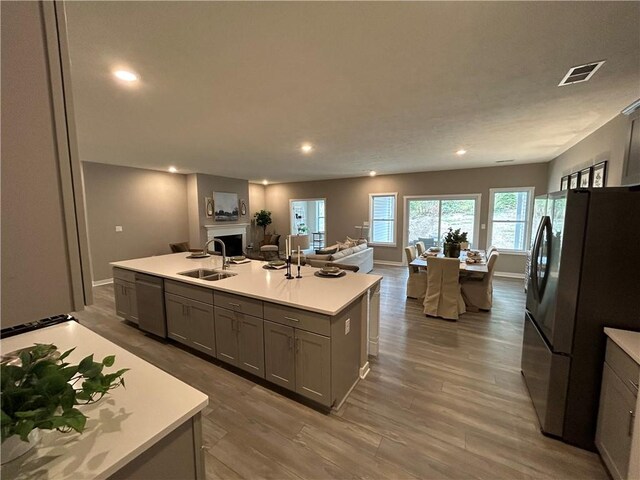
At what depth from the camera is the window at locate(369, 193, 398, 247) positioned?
802 cm

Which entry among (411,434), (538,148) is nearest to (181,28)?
(411,434)

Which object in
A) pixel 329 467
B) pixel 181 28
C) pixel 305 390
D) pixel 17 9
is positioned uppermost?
pixel 181 28

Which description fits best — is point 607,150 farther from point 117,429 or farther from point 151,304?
point 151,304

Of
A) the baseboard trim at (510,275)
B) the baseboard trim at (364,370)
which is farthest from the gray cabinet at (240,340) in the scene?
the baseboard trim at (510,275)

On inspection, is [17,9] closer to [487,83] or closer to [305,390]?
[305,390]

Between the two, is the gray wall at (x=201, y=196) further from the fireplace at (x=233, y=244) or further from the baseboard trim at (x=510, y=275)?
the baseboard trim at (x=510, y=275)

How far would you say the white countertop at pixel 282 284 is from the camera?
83.1 inches

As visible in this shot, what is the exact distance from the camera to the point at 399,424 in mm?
2047

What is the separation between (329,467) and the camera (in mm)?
1705

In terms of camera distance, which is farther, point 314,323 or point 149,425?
point 314,323

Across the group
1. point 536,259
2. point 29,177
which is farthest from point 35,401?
point 536,259

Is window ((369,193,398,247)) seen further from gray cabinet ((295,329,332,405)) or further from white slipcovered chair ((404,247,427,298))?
gray cabinet ((295,329,332,405))

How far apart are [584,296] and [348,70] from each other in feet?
7.65

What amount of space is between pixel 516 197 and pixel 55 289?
26.5 feet
